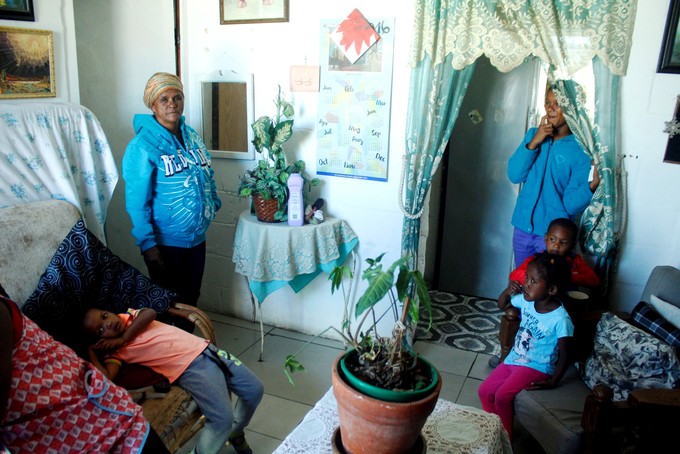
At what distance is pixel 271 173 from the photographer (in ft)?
9.15

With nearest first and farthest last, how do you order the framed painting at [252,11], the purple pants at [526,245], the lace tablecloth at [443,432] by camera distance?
the lace tablecloth at [443,432], the purple pants at [526,245], the framed painting at [252,11]

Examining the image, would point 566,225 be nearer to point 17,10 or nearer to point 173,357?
point 173,357

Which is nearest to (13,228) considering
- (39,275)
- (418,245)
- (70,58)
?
(39,275)

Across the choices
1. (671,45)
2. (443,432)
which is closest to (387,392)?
(443,432)

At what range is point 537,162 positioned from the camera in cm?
263

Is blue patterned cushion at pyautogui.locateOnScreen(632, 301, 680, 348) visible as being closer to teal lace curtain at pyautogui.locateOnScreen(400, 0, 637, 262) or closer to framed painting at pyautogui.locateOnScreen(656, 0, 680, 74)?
teal lace curtain at pyautogui.locateOnScreen(400, 0, 637, 262)

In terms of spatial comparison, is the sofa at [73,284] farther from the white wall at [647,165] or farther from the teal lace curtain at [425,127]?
the white wall at [647,165]

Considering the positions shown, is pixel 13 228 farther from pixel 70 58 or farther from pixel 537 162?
pixel 537 162

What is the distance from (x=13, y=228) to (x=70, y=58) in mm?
967

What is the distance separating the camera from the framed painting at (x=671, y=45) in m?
2.18

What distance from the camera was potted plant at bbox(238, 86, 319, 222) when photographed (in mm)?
2754

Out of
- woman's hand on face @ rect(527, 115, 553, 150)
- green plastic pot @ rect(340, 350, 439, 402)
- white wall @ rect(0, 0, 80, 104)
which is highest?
white wall @ rect(0, 0, 80, 104)

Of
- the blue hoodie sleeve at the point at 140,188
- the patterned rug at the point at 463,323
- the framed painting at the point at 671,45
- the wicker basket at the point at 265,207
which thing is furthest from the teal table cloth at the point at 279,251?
the framed painting at the point at 671,45

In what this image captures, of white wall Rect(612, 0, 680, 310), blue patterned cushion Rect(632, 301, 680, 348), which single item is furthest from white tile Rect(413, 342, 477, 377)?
blue patterned cushion Rect(632, 301, 680, 348)
